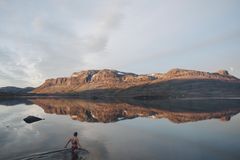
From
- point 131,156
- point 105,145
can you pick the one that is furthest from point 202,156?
point 105,145

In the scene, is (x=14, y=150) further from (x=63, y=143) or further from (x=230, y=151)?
(x=230, y=151)

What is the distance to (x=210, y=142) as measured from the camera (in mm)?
37812

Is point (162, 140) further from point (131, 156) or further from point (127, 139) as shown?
point (131, 156)

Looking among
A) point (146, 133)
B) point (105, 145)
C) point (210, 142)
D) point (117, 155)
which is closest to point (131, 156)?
point (117, 155)

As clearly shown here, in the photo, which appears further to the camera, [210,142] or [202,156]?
[210,142]

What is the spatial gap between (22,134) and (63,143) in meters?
12.7

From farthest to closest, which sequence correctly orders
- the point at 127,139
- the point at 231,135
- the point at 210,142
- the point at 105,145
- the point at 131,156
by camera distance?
the point at 231,135 < the point at 127,139 < the point at 210,142 < the point at 105,145 < the point at 131,156

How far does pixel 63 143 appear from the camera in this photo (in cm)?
3747

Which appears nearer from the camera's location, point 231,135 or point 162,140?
point 162,140

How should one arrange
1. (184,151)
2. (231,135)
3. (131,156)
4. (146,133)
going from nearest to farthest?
(131,156), (184,151), (231,135), (146,133)

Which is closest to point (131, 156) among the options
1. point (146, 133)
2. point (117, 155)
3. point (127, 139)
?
point (117, 155)

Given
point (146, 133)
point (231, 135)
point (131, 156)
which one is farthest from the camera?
point (146, 133)

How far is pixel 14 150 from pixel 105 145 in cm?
1221

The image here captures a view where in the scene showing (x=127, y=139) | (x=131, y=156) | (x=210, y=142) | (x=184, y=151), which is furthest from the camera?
(x=127, y=139)
